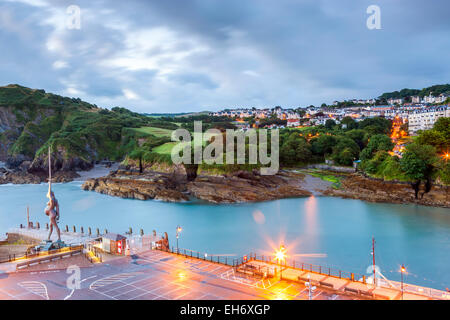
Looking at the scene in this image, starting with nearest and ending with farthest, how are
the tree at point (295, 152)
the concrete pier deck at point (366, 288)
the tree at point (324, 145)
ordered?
the concrete pier deck at point (366, 288), the tree at point (295, 152), the tree at point (324, 145)

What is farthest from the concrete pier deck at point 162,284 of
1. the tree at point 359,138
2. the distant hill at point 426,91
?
the distant hill at point 426,91

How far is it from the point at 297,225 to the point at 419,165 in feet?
60.3

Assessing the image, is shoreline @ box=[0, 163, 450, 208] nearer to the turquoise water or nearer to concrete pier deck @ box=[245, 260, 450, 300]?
the turquoise water

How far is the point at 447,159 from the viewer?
4169 cm

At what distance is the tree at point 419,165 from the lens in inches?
1607

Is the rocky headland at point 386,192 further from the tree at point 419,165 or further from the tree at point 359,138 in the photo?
the tree at point 359,138

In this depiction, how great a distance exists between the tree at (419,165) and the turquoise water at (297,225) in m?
4.06

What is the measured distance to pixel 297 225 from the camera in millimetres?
33312

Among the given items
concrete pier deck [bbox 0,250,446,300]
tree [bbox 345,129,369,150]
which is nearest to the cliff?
tree [bbox 345,129,369,150]

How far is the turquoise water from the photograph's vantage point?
24438mm

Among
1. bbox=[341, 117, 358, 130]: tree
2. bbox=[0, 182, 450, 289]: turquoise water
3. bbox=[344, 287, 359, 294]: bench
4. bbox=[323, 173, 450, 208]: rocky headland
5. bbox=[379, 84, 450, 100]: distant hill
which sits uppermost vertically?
bbox=[379, 84, 450, 100]: distant hill

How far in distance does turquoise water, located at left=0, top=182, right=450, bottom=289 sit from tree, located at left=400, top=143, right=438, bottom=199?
4058 mm
